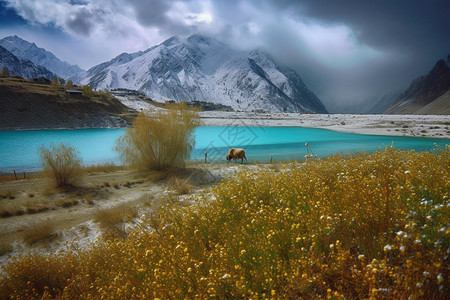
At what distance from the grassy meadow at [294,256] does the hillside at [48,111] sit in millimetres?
54749

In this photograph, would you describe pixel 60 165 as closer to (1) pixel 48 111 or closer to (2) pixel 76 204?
(2) pixel 76 204

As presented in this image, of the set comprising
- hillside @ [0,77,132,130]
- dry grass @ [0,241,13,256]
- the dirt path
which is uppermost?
hillside @ [0,77,132,130]

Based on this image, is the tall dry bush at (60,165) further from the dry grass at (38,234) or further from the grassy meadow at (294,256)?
the grassy meadow at (294,256)

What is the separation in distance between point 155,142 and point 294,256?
1437 cm

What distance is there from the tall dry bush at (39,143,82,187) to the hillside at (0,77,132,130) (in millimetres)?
43022

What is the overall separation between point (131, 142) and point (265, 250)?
598 inches

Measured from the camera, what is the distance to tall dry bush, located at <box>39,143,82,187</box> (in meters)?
13.3

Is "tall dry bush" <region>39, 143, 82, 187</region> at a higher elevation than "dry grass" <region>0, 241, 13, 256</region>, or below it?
higher

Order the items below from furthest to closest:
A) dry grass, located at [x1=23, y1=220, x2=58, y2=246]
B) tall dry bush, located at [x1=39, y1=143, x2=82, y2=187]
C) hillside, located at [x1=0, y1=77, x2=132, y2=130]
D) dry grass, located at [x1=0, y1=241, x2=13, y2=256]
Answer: hillside, located at [x1=0, y1=77, x2=132, y2=130] < tall dry bush, located at [x1=39, y1=143, x2=82, y2=187] < dry grass, located at [x1=23, y1=220, x2=58, y2=246] < dry grass, located at [x1=0, y1=241, x2=13, y2=256]

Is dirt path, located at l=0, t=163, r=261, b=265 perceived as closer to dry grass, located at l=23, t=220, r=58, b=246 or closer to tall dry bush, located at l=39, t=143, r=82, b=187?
dry grass, located at l=23, t=220, r=58, b=246

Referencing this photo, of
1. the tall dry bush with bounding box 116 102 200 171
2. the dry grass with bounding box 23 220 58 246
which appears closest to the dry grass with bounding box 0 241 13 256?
the dry grass with bounding box 23 220 58 246

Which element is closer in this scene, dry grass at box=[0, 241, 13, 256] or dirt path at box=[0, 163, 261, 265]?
dry grass at box=[0, 241, 13, 256]

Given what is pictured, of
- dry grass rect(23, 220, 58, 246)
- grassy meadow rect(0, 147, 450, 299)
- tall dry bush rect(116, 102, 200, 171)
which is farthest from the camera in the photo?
tall dry bush rect(116, 102, 200, 171)

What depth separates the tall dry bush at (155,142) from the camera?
53.2 feet
